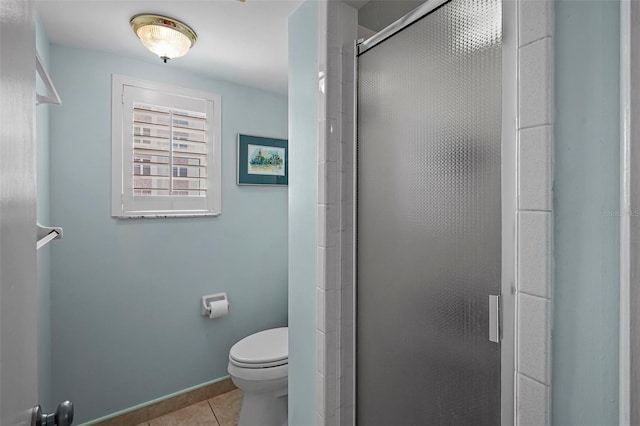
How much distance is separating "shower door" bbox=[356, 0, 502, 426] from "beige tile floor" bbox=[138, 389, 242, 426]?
4.12ft

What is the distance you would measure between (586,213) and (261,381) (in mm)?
1686

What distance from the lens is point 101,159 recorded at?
6.27 feet

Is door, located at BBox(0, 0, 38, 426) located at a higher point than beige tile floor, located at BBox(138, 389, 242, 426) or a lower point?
higher

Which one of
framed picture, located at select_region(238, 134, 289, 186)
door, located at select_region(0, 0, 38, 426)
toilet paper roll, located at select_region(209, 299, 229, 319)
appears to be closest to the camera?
door, located at select_region(0, 0, 38, 426)

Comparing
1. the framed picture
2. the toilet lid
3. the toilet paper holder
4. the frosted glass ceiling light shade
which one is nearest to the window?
the framed picture

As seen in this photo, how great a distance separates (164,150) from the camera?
6.92 ft

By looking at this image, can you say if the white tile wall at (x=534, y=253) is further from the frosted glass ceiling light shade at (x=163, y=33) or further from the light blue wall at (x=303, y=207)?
the frosted glass ceiling light shade at (x=163, y=33)

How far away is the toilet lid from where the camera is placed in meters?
1.81

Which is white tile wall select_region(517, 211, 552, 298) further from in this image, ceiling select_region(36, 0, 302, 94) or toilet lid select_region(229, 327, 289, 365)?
toilet lid select_region(229, 327, 289, 365)

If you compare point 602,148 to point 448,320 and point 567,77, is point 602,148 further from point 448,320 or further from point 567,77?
point 448,320

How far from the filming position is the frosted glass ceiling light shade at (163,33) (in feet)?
5.03

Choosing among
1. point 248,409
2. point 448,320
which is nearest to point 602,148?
point 448,320

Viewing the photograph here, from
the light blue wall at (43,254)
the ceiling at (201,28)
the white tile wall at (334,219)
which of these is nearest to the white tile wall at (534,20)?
the white tile wall at (334,219)

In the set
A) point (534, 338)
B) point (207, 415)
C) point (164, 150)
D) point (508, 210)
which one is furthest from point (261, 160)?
point (534, 338)
